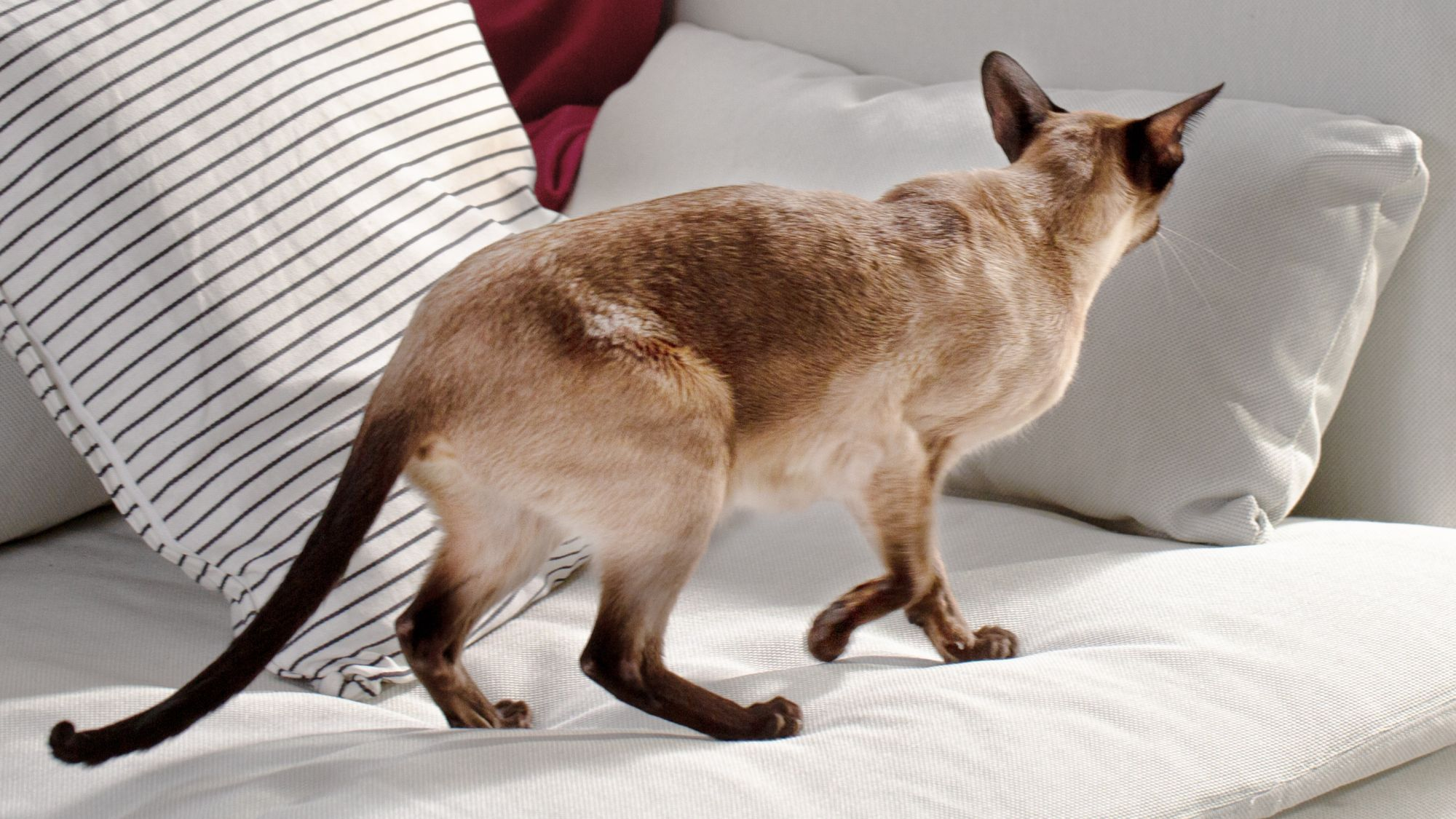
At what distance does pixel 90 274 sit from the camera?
1.34 metres

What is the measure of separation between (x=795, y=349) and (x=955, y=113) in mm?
657

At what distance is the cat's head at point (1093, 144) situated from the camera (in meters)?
1.10

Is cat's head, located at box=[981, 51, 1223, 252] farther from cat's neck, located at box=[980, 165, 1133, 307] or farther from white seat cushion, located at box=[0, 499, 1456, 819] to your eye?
white seat cushion, located at box=[0, 499, 1456, 819]

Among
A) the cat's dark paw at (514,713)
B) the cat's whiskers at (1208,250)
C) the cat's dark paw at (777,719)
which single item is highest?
the cat's whiskers at (1208,250)

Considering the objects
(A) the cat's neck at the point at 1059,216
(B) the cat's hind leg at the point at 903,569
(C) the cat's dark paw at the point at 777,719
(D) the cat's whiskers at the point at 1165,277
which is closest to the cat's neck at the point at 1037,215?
(A) the cat's neck at the point at 1059,216

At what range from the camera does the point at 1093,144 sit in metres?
1.12

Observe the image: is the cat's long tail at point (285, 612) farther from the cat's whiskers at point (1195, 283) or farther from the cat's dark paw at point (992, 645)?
the cat's whiskers at point (1195, 283)

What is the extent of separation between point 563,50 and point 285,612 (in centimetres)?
142

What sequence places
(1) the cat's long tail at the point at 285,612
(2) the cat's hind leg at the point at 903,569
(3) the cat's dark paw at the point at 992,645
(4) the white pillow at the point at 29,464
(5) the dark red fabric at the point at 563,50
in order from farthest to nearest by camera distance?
(5) the dark red fabric at the point at 563,50
(4) the white pillow at the point at 29,464
(3) the cat's dark paw at the point at 992,645
(2) the cat's hind leg at the point at 903,569
(1) the cat's long tail at the point at 285,612

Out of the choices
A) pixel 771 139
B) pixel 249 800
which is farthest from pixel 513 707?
pixel 771 139

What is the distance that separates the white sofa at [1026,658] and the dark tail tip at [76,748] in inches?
3.5

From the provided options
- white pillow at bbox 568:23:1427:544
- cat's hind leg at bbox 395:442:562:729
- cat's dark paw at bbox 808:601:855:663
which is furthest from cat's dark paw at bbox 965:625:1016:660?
cat's hind leg at bbox 395:442:562:729

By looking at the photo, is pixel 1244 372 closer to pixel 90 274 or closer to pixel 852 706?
pixel 852 706

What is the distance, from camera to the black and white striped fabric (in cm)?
133
